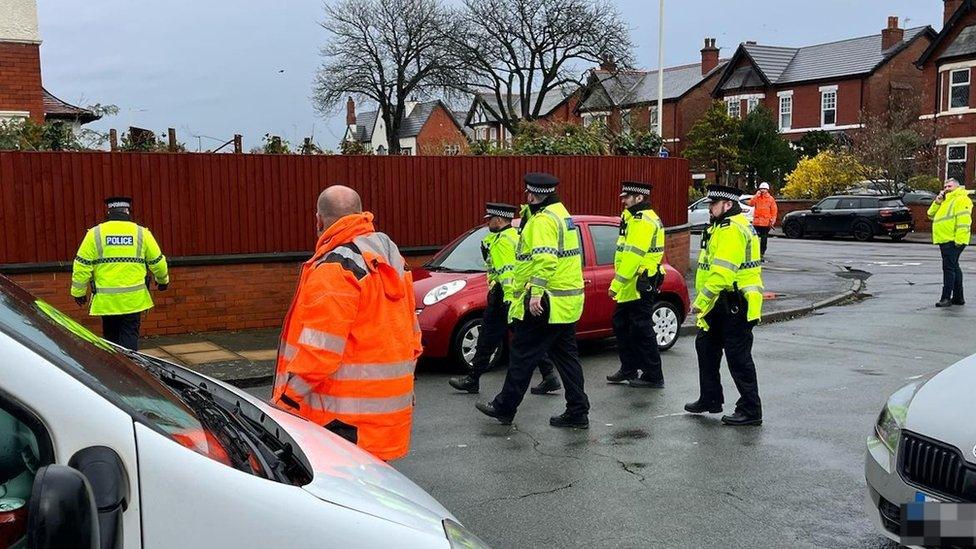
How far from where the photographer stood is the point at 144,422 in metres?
1.84

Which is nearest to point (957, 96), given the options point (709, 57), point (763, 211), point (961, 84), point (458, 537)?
point (961, 84)

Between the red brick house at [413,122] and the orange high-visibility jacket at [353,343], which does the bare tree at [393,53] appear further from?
the orange high-visibility jacket at [353,343]

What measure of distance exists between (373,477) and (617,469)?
356 cm

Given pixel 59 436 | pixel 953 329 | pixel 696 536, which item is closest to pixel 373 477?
pixel 59 436

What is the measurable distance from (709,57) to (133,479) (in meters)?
56.8

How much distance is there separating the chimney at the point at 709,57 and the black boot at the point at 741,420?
50911 mm

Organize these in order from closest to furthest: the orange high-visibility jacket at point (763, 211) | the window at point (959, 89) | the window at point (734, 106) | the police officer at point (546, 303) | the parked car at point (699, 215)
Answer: the police officer at point (546, 303), the orange high-visibility jacket at point (763, 211), the parked car at point (699, 215), the window at point (959, 89), the window at point (734, 106)

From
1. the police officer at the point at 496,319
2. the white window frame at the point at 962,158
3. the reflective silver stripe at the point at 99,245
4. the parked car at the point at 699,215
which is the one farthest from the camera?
the white window frame at the point at 962,158

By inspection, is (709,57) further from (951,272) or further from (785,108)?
(951,272)

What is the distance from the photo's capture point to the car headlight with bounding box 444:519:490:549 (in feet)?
7.12

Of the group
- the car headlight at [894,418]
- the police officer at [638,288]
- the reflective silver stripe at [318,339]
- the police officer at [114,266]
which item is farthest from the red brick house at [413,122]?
the reflective silver stripe at [318,339]

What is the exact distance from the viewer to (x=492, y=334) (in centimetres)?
807

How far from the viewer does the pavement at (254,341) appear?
875cm

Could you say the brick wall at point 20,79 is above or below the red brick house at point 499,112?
below
